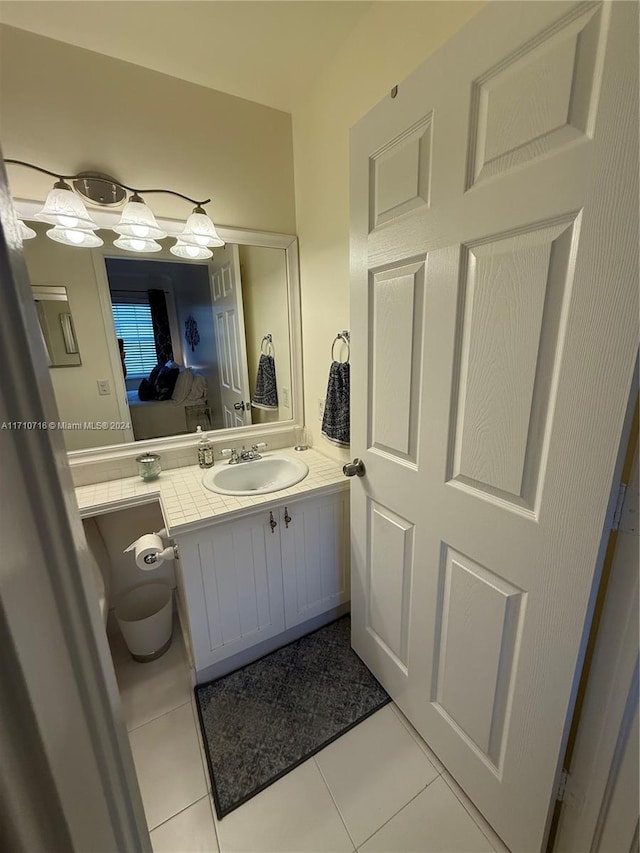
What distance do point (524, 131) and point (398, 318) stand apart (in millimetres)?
460

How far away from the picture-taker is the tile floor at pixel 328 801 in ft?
3.30

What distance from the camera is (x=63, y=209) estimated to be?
4.17 feet

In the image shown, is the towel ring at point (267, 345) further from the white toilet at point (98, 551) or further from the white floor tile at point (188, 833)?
the white floor tile at point (188, 833)

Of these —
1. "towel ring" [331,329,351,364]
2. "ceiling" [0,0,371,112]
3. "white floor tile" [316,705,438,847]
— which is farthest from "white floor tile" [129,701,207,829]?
"ceiling" [0,0,371,112]

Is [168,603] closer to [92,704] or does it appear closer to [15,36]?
[92,704]

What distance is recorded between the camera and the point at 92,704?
396mm

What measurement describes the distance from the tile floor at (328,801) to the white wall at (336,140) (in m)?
1.05

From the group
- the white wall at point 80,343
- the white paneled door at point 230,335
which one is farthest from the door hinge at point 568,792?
the white wall at point 80,343

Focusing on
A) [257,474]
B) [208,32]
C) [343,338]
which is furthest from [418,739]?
[208,32]

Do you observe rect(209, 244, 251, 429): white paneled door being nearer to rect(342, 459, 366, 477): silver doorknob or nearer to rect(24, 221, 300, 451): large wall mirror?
rect(24, 221, 300, 451): large wall mirror

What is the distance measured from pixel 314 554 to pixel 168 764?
849 millimetres

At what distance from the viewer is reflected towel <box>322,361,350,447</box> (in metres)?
1.56

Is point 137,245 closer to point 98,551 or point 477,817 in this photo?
point 98,551

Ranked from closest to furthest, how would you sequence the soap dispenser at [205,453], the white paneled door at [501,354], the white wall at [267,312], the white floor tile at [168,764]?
1. the white paneled door at [501,354]
2. the white floor tile at [168,764]
3. the soap dispenser at [205,453]
4. the white wall at [267,312]
